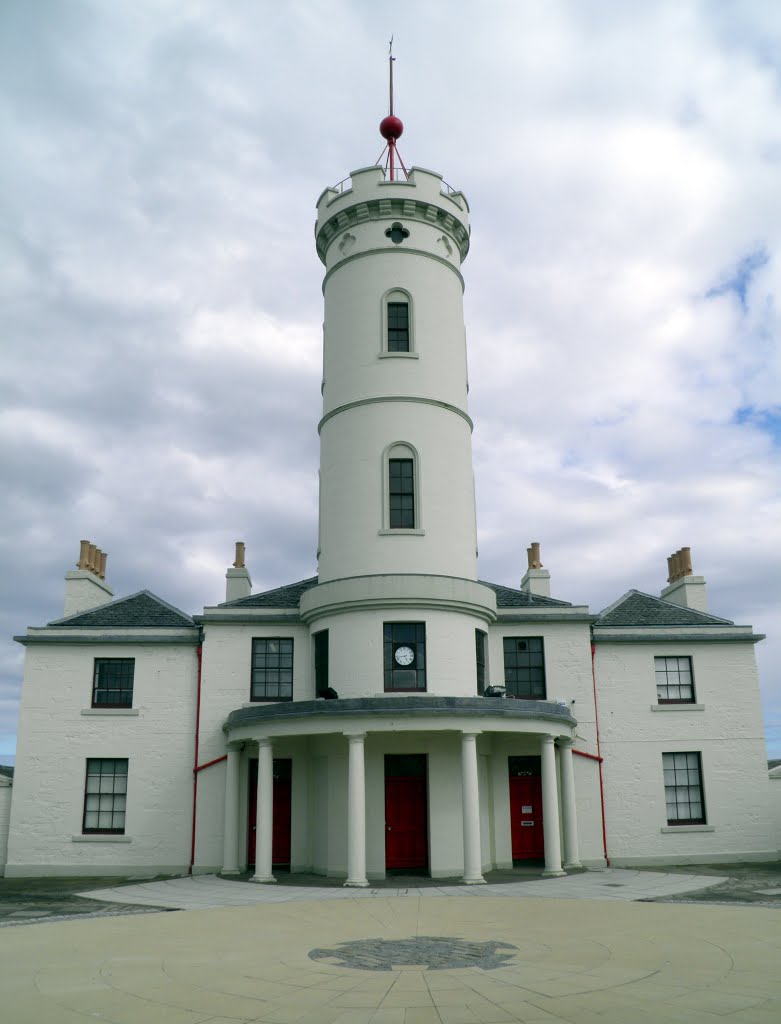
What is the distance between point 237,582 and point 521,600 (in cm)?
935

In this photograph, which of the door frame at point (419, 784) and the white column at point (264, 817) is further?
the door frame at point (419, 784)

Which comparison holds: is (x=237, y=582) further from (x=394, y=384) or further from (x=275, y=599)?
(x=394, y=384)

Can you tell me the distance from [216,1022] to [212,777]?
16698 mm

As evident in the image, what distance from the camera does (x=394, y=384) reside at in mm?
25047

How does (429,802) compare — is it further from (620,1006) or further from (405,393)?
(620,1006)

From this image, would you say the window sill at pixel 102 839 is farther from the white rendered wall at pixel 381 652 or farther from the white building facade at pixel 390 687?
the white rendered wall at pixel 381 652

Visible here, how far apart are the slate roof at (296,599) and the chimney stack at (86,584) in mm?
5165

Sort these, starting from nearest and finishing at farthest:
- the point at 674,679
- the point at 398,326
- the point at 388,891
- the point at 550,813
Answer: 1. the point at 388,891
2. the point at 550,813
3. the point at 398,326
4. the point at 674,679

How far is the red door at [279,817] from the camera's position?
23891mm

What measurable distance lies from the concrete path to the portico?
91 centimetres

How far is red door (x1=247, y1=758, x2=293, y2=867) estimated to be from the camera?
23.9m

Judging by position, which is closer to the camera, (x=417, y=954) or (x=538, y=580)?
(x=417, y=954)

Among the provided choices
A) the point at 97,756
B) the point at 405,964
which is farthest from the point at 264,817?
the point at 405,964

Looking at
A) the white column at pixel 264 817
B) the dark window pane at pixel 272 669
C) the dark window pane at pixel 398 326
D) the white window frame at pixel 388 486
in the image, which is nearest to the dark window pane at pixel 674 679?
the white window frame at pixel 388 486
